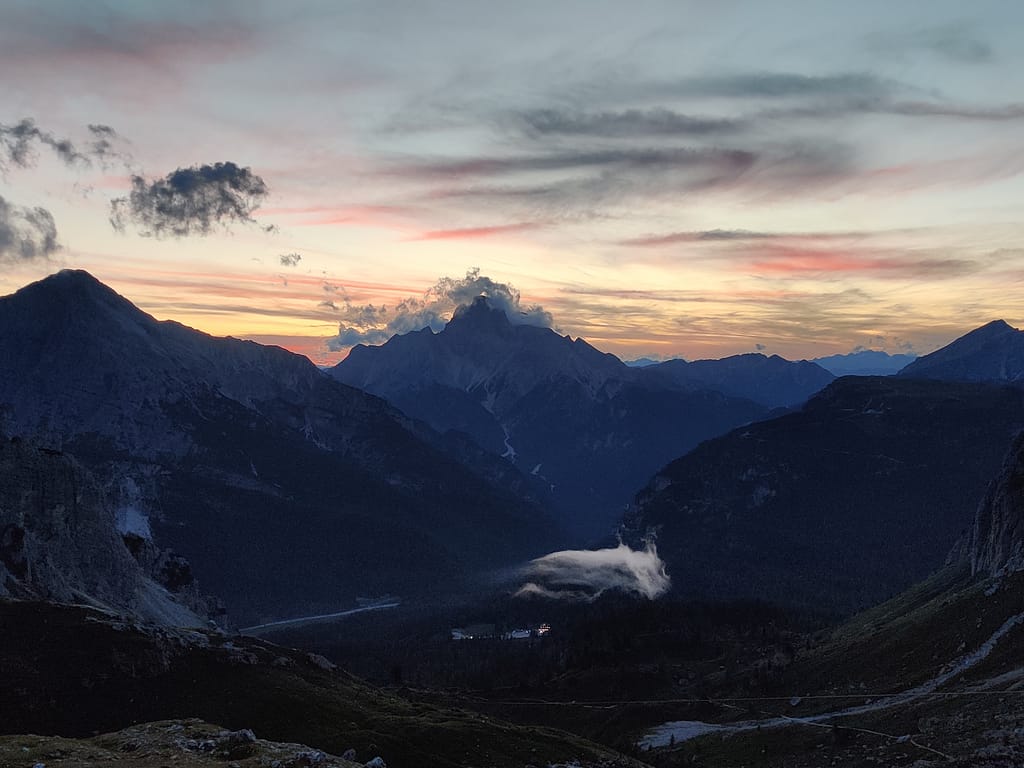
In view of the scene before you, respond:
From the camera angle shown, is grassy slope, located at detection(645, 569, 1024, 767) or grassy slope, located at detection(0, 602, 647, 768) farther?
grassy slope, located at detection(645, 569, 1024, 767)

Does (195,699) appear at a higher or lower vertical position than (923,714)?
higher

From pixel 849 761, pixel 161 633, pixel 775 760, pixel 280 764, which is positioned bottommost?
pixel 775 760

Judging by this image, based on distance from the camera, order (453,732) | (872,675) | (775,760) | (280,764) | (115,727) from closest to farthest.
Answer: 1. (280,764)
2. (115,727)
3. (453,732)
4. (775,760)
5. (872,675)

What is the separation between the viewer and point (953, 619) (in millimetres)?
193250

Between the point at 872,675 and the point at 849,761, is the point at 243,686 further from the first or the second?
the point at 872,675

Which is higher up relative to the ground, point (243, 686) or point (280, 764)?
point (280, 764)

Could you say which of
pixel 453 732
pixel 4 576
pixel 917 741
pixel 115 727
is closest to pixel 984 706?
pixel 917 741

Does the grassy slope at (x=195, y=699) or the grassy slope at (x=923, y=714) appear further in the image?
the grassy slope at (x=923, y=714)

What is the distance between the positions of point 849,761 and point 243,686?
308ft

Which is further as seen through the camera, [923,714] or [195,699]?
[923,714]

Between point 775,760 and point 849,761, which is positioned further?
point 775,760

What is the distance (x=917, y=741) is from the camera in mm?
125312

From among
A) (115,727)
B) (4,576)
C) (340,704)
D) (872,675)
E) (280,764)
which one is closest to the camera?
(280,764)

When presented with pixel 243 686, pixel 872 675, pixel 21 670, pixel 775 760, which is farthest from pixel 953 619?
pixel 21 670
